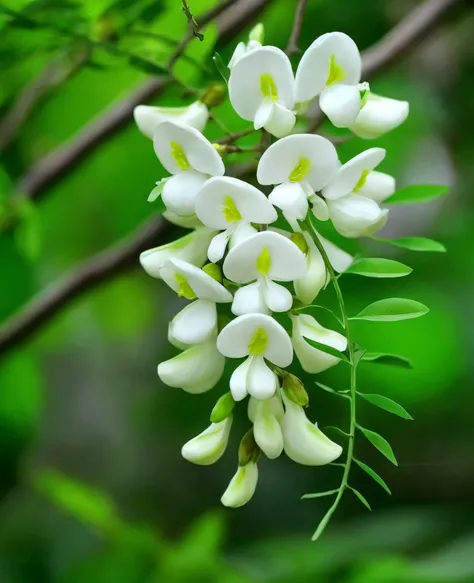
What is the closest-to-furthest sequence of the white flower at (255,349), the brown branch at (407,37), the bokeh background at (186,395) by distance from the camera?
the white flower at (255,349)
the brown branch at (407,37)
the bokeh background at (186,395)

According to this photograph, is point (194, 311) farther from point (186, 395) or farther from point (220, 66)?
point (186, 395)

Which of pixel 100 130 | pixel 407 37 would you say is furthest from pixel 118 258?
pixel 407 37

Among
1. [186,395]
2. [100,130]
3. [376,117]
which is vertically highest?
[100,130]

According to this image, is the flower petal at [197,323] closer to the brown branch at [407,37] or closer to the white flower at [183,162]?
the white flower at [183,162]

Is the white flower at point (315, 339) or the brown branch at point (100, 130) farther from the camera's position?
the brown branch at point (100, 130)

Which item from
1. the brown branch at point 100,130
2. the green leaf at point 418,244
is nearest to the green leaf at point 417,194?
the green leaf at point 418,244

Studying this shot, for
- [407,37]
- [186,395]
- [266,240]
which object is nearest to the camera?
[266,240]

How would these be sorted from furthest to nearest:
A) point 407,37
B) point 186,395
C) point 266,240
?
point 186,395 < point 407,37 < point 266,240
